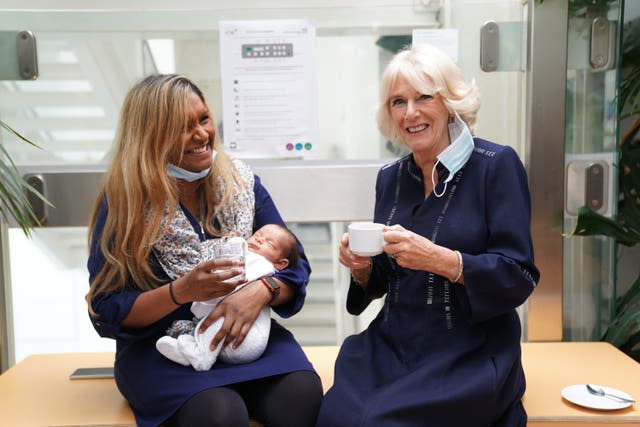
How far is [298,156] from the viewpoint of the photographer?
9.17 feet

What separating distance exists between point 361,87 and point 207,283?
4.33 feet

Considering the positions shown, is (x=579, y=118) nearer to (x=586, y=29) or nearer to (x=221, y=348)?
(x=586, y=29)

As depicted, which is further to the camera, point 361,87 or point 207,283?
point 361,87

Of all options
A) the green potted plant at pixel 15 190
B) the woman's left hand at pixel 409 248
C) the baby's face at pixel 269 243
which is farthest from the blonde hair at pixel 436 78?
the green potted plant at pixel 15 190

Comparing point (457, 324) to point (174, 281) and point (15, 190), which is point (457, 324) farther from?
point (15, 190)

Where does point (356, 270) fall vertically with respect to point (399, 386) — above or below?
above

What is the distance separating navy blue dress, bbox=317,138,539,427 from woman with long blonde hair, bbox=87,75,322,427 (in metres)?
0.22

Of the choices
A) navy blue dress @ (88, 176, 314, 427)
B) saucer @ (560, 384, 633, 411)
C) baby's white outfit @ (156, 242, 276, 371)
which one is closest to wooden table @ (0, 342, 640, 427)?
saucer @ (560, 384, 633, 411)

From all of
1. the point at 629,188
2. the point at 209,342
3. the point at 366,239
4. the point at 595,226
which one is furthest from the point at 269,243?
the point at 629,188

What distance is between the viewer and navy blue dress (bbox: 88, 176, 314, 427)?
1.89 m

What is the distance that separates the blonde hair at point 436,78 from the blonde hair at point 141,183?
2.20 ft

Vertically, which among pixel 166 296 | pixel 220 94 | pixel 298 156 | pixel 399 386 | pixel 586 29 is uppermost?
pixel 586 29

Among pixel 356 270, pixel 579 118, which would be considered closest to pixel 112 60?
pixel 356 270

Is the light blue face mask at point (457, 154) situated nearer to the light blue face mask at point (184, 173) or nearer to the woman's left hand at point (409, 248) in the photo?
the woman's left hand at point (409, 248)
